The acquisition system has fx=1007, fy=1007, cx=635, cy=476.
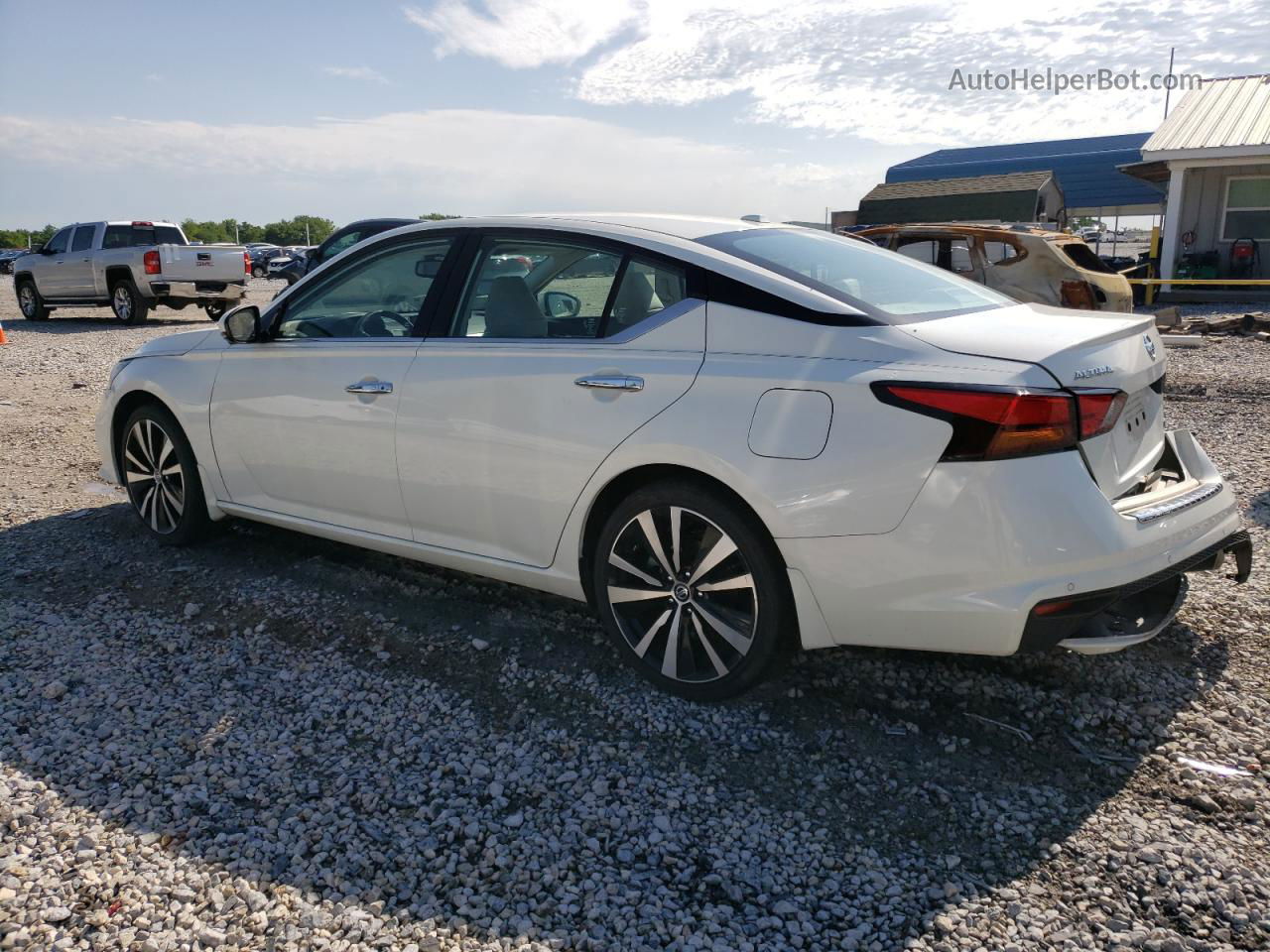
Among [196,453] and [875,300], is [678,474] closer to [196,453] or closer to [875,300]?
[875,300]

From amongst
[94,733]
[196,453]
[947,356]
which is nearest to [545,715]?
[94,733]

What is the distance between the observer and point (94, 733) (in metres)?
3.41

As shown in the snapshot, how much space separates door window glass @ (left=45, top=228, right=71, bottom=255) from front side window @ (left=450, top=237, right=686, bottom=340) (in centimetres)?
1902

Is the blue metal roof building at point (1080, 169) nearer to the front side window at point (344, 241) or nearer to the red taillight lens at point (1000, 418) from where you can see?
the front side window at point (344, 241)

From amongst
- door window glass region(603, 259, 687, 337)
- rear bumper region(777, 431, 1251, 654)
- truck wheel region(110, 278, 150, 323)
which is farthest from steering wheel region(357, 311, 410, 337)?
truck wheel region(110, 278, 150, 323)

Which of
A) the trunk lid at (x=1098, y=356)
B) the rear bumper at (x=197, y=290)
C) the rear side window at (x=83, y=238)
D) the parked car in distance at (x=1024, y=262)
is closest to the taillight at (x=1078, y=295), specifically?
the parked car in distance at (x=1024, y=262)

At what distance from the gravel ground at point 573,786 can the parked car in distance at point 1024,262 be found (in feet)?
23.0

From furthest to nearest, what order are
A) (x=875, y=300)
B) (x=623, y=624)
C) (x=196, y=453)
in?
(x=196, y=453) → (x=623, y=624) → (x=875, y=300)

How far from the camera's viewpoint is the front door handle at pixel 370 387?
4133 mm

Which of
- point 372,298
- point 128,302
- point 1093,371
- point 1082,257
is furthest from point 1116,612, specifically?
point 128,302

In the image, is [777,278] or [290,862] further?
[777,278]

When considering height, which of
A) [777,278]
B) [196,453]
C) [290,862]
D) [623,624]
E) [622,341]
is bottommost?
[290,862]

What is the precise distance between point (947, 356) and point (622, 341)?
44.8 inches

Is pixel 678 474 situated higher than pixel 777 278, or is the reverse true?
pixel 777 278
